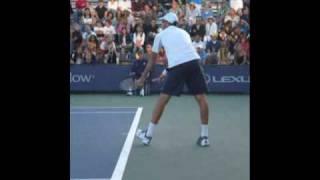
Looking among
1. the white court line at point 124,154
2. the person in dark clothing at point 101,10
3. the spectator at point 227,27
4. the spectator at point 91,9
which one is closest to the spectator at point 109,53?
the spectator at point 91,9

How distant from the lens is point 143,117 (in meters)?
10.8

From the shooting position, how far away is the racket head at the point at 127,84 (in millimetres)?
14784

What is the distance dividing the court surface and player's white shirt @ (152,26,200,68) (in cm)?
119

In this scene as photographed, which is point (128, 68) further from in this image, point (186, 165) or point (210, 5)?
point (186, 165)

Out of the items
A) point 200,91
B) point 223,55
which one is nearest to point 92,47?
point 223,55

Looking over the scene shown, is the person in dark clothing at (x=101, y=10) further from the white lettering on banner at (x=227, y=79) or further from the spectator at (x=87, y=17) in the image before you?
the white lettering on banner at (x=227, y=79)

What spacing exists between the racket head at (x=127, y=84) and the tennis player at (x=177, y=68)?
6.80m

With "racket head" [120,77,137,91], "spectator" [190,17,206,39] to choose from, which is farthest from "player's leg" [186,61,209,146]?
"spectator" [190,17,206,39]

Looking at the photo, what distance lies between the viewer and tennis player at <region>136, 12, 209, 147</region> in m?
7.87

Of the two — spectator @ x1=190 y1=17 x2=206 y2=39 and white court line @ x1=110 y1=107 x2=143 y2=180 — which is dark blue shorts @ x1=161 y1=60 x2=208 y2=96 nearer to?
white court line @ x1=110 y1=107 x2=143 y2=180
